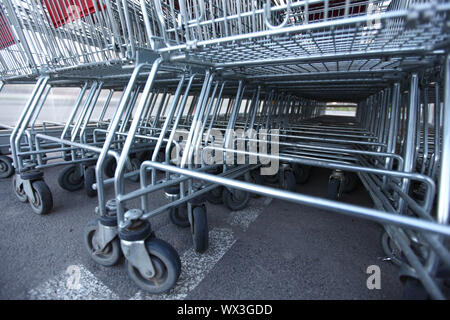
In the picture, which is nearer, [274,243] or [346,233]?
[274,243]

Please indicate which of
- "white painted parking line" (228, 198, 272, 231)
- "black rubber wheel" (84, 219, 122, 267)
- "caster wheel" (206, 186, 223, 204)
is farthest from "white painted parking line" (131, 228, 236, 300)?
"caster wheel" (206, 186, 223, 204)

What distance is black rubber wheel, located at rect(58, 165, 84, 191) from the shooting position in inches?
77.7

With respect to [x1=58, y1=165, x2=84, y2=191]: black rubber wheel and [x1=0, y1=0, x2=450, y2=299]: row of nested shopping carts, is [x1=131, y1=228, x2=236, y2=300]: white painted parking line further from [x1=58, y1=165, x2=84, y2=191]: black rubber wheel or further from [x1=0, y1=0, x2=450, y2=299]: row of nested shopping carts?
[x1=58, y1=165, x2=84, y2=191]: black rubber wheel

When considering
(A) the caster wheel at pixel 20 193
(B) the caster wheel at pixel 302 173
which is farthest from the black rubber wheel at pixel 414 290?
(A) the caster wheel at pixel 20 193

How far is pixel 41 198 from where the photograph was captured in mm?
1543

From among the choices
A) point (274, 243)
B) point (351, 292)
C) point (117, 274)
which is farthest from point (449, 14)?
point (117, 274)

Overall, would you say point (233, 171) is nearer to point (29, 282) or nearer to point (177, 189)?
point (177, 189)

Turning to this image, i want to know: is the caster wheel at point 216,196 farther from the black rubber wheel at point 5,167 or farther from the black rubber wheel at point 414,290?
the black rubber wheel at point 5,167

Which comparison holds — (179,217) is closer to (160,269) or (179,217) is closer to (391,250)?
(160,269)

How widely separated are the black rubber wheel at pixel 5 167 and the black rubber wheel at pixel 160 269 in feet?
7.36

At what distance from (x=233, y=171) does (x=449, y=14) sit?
1242 millimetres

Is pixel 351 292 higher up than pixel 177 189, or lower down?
lower down

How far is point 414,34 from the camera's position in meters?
0.72
